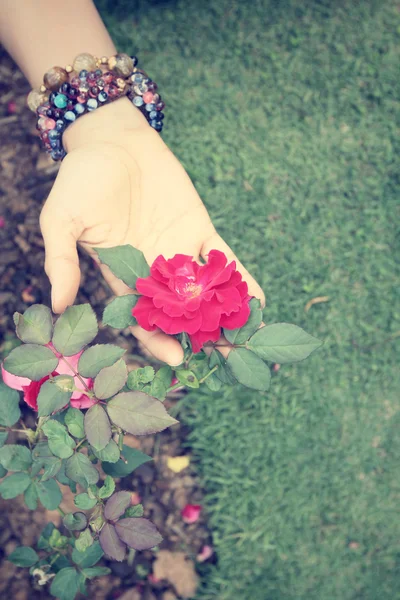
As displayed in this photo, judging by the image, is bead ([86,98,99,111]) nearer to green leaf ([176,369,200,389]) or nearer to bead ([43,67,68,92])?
bead ([43,67,68,92])

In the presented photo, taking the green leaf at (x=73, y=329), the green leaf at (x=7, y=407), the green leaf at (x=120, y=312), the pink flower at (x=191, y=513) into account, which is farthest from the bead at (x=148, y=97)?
the pink flower at (x=191, y=513)

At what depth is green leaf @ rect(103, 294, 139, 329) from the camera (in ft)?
4.18

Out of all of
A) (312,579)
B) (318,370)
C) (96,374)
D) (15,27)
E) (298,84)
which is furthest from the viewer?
(298,84)

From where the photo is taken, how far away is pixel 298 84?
8.07 feet

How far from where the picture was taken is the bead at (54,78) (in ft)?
5.77

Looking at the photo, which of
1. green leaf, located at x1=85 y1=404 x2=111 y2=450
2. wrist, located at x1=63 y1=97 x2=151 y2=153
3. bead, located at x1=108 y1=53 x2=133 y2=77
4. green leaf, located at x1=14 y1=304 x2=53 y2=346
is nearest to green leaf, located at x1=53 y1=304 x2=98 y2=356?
green leaf, located at x1=14 y1=304 x2=53 y2=346

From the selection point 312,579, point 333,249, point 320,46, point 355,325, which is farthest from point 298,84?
point 312,579

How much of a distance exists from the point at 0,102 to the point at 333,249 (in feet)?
5.47

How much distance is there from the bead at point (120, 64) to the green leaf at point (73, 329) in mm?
1071

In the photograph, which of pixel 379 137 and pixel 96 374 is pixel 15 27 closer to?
pixel 96 374

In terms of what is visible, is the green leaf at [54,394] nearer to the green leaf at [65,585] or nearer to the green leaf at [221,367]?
the green leaf at [221,367]

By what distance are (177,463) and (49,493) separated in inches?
32.2

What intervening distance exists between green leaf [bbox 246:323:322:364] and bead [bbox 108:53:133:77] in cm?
115

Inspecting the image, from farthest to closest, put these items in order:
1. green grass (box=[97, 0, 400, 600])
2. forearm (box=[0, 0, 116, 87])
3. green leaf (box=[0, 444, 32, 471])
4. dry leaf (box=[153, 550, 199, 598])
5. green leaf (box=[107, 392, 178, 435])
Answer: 1. green grass (box=[97, 0, 400, 600])
2. dry leaf (box=[153, 550, 199, 598])
3. forearm (box=[0, 0, 116, 87])
4. green leaf (box=[0, 444, 32, 471])
5. green leaf (box=[107, 392, 178, 435])
